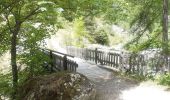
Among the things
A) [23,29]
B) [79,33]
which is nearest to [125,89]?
[23,29]

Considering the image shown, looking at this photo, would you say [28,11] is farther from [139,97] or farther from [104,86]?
[139,97]

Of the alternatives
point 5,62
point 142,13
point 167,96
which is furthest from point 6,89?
point 5,62

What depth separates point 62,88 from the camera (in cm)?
1084

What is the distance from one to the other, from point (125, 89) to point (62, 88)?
3.21 metres

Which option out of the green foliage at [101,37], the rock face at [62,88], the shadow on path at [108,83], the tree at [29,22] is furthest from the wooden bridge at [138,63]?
the green foliage at [101,37]

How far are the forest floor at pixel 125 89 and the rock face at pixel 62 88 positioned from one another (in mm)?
828

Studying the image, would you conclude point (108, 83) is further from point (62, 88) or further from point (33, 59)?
point (33, 59)

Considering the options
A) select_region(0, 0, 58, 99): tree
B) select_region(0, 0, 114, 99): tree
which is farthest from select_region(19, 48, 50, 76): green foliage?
select_region(0, 0, 58, 99): tree

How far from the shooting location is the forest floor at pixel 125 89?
11.5 meters

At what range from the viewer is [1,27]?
1459 cm

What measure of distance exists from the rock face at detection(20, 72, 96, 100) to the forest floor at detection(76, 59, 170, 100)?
0.83 metres

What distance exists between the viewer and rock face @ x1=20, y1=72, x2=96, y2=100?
1077cm

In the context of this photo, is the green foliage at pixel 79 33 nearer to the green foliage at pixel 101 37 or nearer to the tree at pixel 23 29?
the green foliage at pixel 101 37

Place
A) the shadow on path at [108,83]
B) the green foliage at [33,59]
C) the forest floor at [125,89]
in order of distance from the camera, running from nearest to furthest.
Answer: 1. the forest floor at [125,89]
2. the shadow on path at [108,83]
3. the green foliage at [33,59]
